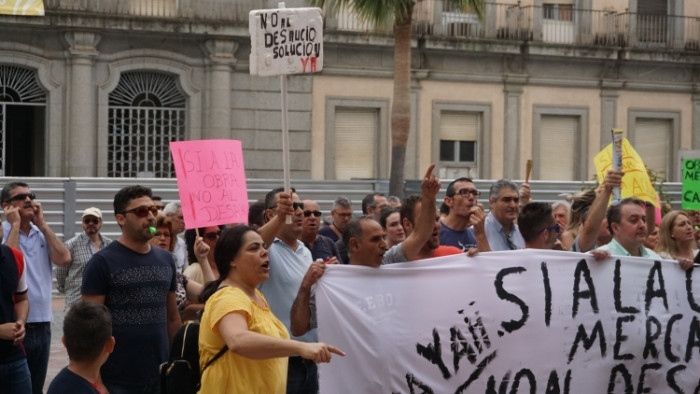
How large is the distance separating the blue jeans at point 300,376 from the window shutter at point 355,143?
21097mm

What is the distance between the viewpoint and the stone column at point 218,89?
27.2m

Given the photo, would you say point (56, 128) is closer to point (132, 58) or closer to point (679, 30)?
point (132, 58)

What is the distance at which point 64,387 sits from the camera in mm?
5629

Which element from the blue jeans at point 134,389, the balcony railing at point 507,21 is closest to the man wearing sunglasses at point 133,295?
the blue jeans at point 134,389

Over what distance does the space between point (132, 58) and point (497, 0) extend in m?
8.18

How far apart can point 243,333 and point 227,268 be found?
530 millimetres

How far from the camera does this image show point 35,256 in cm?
1001

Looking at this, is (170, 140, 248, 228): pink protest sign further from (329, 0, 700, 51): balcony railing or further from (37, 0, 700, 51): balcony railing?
(329, 0, 700, 51): balcony railing

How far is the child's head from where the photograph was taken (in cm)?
573

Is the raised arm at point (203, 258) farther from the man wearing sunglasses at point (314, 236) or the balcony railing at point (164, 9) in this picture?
the balcony railing at point (164, 9)

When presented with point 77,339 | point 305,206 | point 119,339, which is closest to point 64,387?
point 77,339

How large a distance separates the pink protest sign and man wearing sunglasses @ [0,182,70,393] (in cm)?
97

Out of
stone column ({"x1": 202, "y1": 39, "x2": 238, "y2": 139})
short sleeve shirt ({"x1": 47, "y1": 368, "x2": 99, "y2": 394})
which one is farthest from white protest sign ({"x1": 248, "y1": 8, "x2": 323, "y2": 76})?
stone column ({"x1": 202, "y1": 39, "x2": 238, "y2": 139})

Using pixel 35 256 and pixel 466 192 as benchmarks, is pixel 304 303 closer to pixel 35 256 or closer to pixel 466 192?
pixel 466 192
